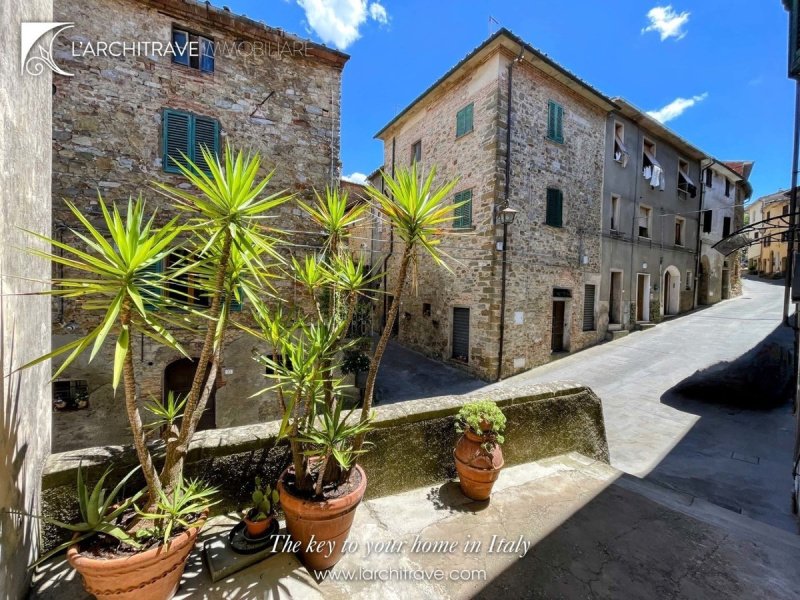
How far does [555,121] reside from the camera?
422 inches

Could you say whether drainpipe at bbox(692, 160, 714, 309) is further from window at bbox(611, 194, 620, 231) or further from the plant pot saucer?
the plant pot saucer

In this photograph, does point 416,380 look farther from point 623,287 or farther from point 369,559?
point 623,287

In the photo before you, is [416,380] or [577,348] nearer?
[416,380]

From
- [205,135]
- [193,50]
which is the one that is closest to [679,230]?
[205,135]

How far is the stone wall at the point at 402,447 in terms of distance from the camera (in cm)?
225

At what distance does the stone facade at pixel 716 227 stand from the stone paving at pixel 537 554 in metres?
20.5

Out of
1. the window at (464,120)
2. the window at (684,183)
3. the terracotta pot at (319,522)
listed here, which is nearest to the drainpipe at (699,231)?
the window at (684,183)

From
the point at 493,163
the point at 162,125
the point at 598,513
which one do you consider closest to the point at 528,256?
the point at 493,163

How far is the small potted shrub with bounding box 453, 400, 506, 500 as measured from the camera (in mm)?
2975

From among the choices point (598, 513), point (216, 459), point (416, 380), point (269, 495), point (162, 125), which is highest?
point (162, 125)

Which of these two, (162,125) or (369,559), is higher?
(162,125)

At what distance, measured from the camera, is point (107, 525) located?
178 cm

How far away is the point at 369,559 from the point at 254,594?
800mm

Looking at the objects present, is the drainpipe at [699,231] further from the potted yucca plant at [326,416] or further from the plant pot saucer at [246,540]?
Result: the plant pot saucer at [246,540]
